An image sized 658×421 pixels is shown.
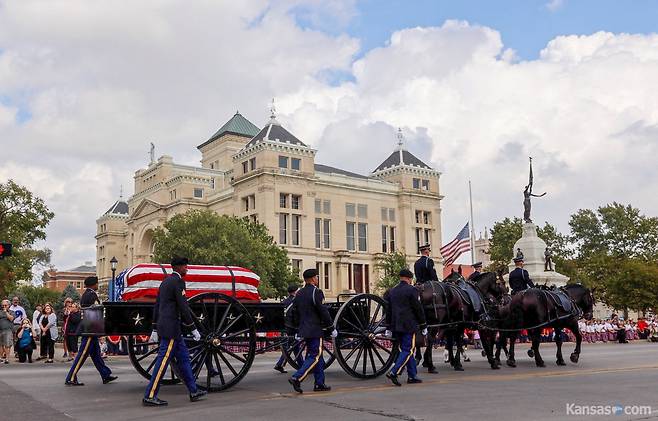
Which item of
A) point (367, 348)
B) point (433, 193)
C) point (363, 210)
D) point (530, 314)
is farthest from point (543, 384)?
point (433, 193)

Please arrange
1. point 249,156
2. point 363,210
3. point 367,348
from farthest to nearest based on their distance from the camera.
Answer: point 363,210 → point 249,156 → point 367,348

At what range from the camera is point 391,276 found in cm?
5912

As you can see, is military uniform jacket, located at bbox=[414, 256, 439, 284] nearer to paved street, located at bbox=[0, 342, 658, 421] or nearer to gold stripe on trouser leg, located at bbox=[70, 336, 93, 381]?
paved street, located at bbox=[0, 342, 658, 421]

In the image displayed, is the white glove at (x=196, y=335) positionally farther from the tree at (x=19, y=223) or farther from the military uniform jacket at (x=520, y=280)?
the tree at (x=19, y=223)

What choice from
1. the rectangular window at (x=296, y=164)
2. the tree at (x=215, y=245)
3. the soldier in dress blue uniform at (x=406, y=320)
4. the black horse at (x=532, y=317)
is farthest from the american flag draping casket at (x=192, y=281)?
the rectangular window at (x=296, y=164)

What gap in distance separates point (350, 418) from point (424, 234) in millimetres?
77568

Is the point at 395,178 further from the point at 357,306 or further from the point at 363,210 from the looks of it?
the point at 357,306

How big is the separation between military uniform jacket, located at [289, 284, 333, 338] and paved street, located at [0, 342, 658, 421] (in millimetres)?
955

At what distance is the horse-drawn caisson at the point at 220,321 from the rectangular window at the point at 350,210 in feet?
213

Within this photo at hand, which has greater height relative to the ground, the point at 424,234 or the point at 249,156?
the point at 249,156

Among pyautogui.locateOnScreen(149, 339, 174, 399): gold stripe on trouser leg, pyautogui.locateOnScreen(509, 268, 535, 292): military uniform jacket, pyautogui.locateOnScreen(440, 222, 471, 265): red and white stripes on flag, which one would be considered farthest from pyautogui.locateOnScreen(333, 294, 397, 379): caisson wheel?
pyautogui.locateOnScreen(440, 222, 471, 265): red and white stripes on flag

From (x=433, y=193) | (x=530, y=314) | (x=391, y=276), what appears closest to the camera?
(x=530, y=314)

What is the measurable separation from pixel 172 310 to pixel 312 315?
2.26 meters

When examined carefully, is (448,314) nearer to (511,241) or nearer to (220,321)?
(220,321)
